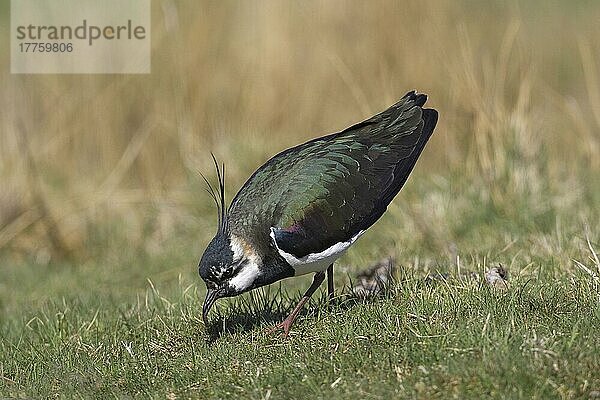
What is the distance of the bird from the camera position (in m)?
5.74

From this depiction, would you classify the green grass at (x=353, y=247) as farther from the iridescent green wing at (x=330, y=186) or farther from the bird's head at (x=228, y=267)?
the iridescent green wing at (x=330, y=186)

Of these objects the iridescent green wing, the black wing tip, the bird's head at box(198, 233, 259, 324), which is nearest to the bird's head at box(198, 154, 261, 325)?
the bird's head at box(198, 233, 259, 324)

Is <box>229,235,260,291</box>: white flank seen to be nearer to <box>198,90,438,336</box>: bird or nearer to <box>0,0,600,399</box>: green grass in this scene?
<box>198,90,438,336</box>: bird

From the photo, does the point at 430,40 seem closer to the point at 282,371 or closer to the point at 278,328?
the point at 278,328

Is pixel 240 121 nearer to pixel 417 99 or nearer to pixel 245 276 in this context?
pixel 417 99

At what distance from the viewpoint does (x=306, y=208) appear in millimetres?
5871

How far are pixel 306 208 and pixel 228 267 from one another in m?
0.58

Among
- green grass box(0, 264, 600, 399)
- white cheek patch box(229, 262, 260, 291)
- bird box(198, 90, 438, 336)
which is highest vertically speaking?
bird box(198, 90, 438, 336)

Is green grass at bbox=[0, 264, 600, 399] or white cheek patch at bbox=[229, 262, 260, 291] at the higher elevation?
white cheek patch at bbox=[229, 262, 260, 291]

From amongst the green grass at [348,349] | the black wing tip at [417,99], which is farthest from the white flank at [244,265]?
the black wing tip at [417,99]

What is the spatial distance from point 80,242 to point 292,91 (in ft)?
9.40

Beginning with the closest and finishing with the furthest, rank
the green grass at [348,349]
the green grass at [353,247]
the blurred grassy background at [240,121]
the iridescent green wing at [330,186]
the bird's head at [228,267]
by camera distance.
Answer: the green grass at [348,349] → the green grass at [353,247] → the bird's head at [228,267] → the iridescent green wing at [330,186] → the blurred grassy background at [240,121]

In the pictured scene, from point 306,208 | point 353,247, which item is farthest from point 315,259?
point 353,247

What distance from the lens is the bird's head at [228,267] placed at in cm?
568
